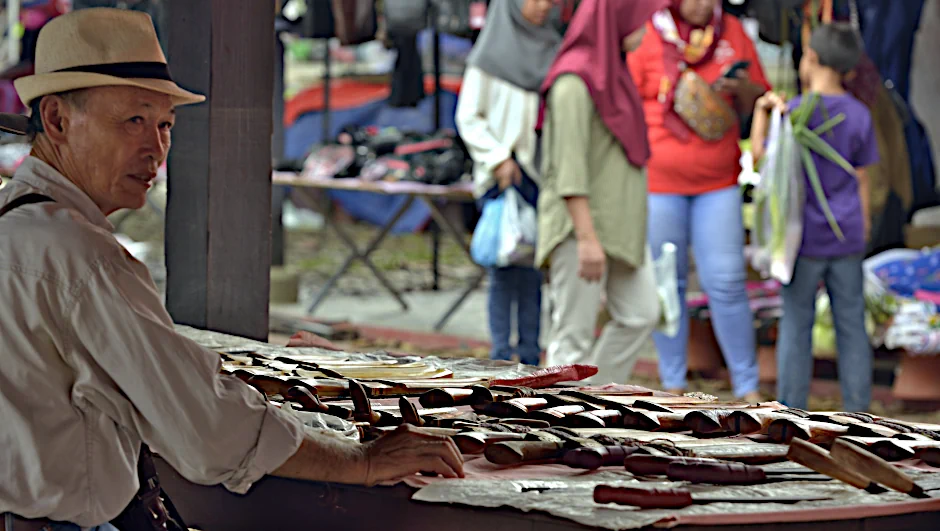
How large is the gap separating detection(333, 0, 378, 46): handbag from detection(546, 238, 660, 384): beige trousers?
4130mm

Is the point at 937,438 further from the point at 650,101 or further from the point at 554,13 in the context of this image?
the point at 554,13

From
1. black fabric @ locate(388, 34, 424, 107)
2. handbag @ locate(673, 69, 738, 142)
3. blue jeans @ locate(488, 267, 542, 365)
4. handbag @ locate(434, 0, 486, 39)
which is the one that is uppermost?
handbag @ locate(434, 0, 486, 39)

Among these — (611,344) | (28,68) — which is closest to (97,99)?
(611,344)

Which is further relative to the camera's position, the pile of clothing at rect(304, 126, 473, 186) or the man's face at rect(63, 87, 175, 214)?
the pile of clothing at rect(304, 126, 473, 186)

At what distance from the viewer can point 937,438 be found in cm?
302

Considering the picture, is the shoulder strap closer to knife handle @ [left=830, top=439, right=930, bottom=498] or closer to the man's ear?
the man's ear

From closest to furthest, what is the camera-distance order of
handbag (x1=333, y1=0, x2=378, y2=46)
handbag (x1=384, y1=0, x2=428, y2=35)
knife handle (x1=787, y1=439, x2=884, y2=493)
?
1. knife handle (x1=787, y1=439, x2=884, y2=493)
2. handbag (x1=384, y1=0, x2=428, y2=35)
3. handbag (x1=333, y1=0, x2=378, y2=46)

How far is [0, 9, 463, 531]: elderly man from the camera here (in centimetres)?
237

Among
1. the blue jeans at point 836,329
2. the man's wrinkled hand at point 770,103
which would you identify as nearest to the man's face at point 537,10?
the man's wrinkled hand at point 770,103

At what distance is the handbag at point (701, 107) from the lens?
627 cm

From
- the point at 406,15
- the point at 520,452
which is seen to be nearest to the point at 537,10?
the point at 406,15

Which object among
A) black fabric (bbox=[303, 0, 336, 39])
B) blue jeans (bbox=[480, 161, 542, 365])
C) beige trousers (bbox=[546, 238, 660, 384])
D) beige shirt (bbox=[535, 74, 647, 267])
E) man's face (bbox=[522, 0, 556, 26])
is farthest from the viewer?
black fabric (bbox=[303, 0, 336, 39])

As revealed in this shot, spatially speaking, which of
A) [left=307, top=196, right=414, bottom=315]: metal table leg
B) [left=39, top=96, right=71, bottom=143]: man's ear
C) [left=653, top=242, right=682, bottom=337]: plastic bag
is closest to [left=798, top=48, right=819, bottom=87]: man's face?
[left=653, top=242, right=682, bottom=337]: plastic bag

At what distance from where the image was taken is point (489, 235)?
6.73 meters
